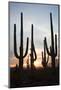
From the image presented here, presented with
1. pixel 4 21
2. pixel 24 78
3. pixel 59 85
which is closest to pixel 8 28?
pixel 4 21

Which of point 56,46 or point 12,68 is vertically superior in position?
point 56,46

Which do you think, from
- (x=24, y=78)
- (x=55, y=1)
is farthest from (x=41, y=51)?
(x=55, y=1)

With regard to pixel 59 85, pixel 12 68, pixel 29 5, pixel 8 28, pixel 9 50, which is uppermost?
pixel 29 5

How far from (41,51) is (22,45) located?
0.52 ft

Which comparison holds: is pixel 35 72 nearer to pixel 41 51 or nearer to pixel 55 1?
pixel 41 51

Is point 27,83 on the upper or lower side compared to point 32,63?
lower

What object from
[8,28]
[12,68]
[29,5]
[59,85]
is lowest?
[59,85]

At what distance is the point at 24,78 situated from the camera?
80.4 inches

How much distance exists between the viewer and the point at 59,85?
6.97 feet

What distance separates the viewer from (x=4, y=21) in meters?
2.00

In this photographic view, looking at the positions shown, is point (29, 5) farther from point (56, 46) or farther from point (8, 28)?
point (56, 46)

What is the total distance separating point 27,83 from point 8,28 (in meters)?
0.44

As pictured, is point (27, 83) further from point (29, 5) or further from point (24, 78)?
point (29, 5)

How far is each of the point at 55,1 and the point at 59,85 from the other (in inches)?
26.2
